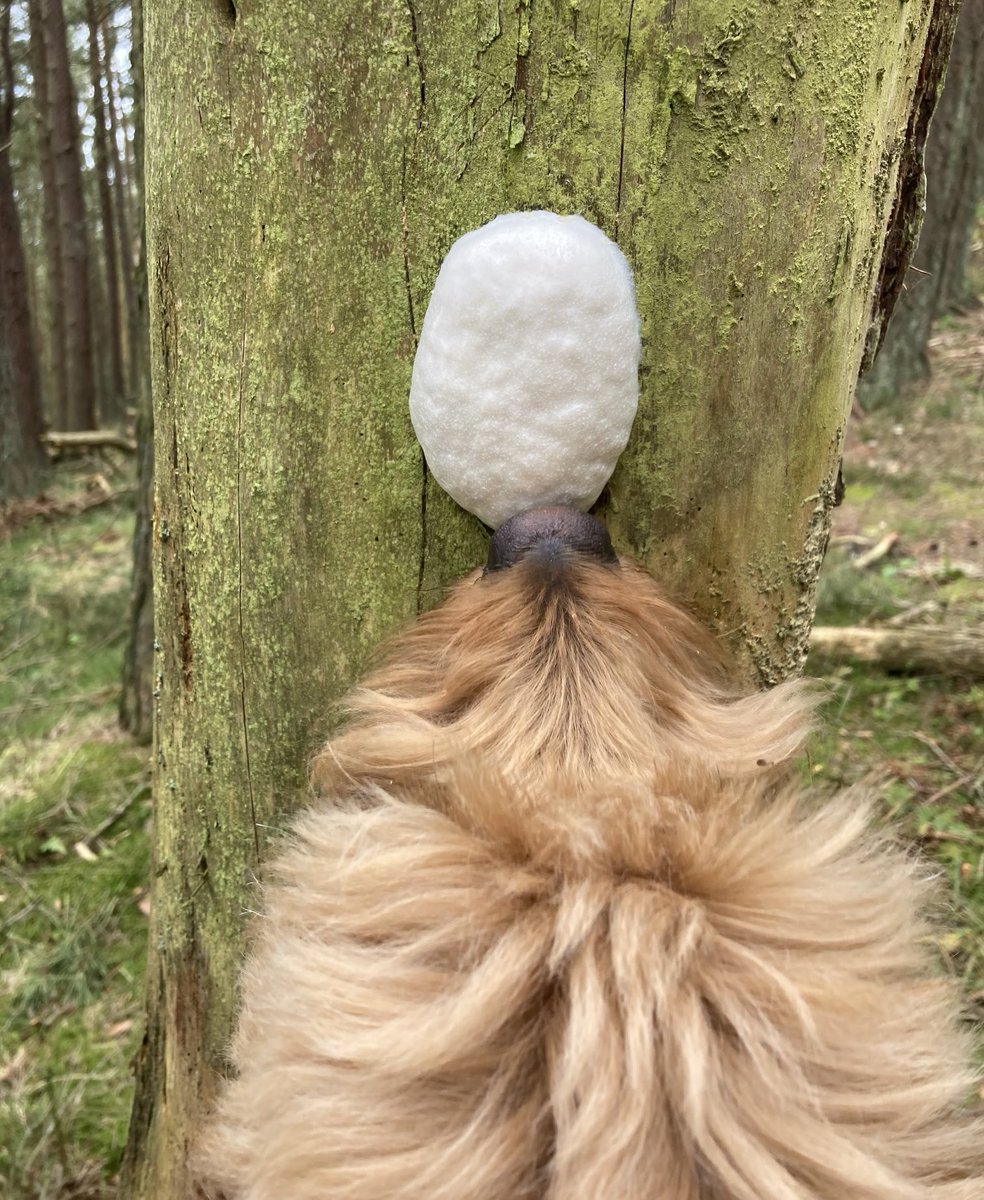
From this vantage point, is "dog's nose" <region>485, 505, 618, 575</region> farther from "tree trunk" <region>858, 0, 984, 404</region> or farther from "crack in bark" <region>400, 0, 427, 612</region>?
"tree trunk" <region>858, 0, 984, 404</region>

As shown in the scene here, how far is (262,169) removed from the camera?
3.23ft

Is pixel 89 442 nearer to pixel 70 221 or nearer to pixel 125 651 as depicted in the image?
pixel 70 221

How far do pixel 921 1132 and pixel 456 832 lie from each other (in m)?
0.44

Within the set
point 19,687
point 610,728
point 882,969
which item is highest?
point 610,728

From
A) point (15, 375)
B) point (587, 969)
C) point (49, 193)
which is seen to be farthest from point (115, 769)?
point (49, 193)

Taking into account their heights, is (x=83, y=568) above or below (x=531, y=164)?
below

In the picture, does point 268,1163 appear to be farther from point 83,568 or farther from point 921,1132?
point 83,568

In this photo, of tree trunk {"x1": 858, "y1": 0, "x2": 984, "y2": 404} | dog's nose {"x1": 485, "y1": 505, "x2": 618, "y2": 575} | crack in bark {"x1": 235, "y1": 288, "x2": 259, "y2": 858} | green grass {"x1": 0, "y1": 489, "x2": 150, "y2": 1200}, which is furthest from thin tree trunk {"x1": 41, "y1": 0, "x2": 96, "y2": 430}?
dog's nose {"x1": 485, "y1": 505, "x2": 618, "y2": 575}

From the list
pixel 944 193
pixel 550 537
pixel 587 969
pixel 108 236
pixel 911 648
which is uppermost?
pixel 108 236

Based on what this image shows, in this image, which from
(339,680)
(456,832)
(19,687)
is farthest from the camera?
(19,687)

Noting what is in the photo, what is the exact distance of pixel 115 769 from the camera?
151 inches

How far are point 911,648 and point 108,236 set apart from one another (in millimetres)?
14358

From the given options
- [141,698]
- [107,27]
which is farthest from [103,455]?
[141,698]

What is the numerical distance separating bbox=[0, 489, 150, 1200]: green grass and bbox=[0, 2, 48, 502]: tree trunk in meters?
3.34
